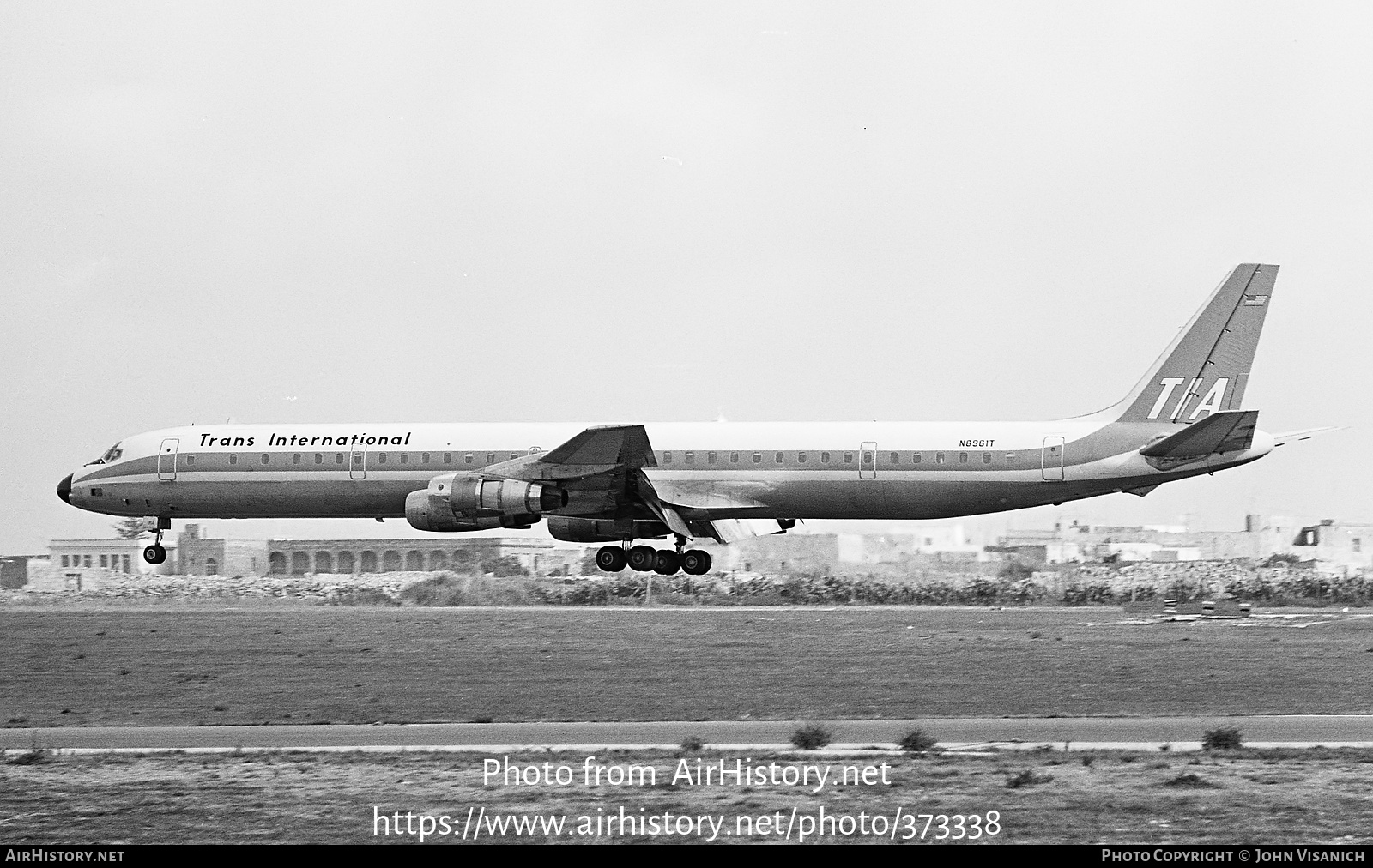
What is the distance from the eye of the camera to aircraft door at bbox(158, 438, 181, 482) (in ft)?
134

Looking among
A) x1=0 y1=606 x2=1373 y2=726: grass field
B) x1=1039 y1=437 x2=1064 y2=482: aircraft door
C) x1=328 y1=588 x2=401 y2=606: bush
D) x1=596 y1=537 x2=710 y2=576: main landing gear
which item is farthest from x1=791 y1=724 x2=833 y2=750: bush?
x1=328 y1=588 x2=401 y2=606: bush

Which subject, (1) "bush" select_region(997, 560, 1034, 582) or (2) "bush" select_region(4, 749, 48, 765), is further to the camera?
(1) "bush" select_region(997, 560, 1034, 582)

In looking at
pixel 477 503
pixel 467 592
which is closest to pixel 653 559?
pixel 477 503

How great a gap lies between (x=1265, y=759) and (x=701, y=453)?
19557 millimetres

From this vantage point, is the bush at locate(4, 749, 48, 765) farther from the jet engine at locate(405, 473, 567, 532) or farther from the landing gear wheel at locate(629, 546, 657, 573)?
the landing gear wheel at locate(629, 546, 657, 573)

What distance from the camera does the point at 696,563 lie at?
37.9 metres

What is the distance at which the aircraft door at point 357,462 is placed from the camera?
3906cm

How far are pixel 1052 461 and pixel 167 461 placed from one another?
72.7 feet

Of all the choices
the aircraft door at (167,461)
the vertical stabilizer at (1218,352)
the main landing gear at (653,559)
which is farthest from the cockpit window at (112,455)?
the vertical stabilizer at (1218,352)

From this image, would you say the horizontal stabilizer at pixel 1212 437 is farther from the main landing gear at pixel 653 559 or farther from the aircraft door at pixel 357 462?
the aircraft door at pixel 357 462

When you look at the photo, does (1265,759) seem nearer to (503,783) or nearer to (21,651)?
(503,783)

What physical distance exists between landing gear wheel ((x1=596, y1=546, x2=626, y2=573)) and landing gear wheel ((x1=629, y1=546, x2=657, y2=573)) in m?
0.23
